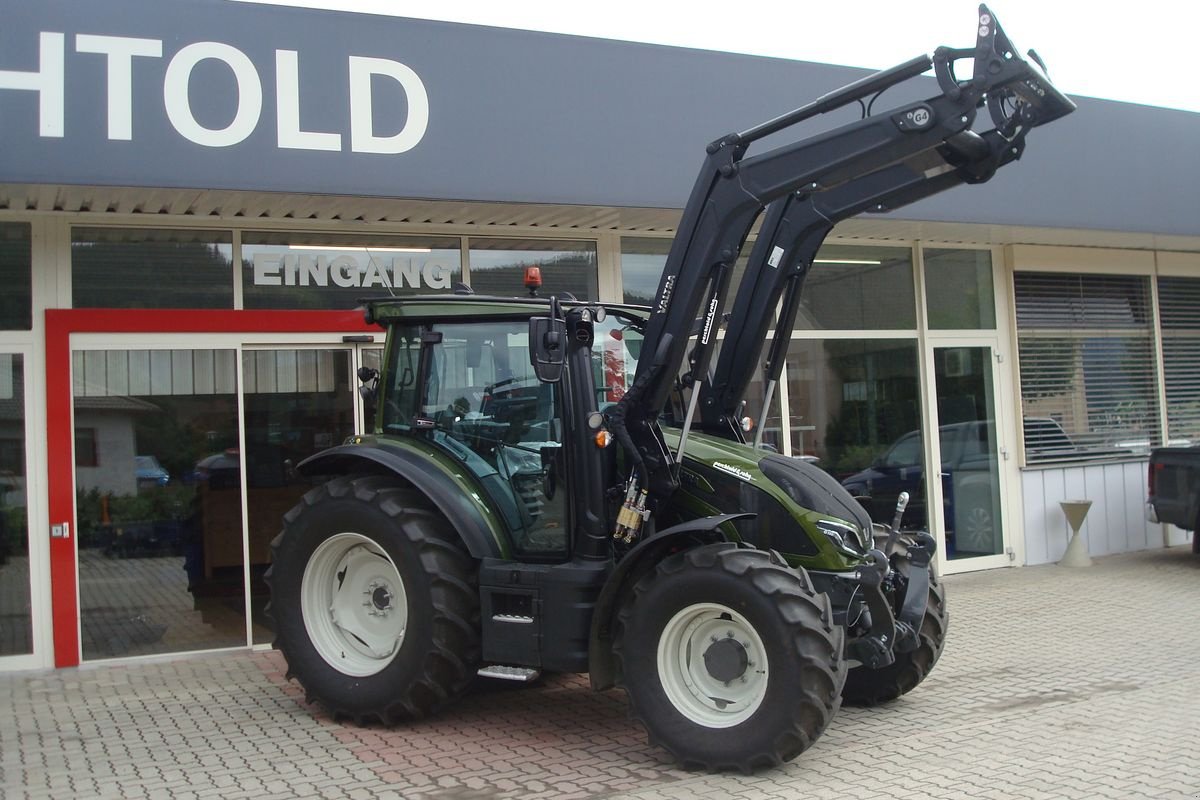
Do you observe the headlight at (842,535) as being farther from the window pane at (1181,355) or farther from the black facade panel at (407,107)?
the window pane at (1181,355)

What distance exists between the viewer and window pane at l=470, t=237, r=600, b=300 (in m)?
9.28

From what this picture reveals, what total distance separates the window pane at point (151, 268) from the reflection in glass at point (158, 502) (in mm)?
413

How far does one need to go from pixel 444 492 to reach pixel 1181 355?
10.8m

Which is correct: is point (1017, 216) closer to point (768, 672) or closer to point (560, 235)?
point (560, 235)

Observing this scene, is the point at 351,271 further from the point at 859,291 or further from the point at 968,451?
the point at 968,451

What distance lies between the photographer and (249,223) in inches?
332

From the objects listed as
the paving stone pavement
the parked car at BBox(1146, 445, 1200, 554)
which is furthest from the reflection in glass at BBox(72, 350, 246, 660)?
the parked car at BBox(1146, 445, 1200, 554)

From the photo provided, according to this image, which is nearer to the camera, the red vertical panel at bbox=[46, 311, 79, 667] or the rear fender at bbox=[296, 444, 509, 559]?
the rear fender at bbox=[296, 444, 509, 559]

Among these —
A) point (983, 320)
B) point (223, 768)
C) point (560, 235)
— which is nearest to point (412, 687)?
point (223, 768)

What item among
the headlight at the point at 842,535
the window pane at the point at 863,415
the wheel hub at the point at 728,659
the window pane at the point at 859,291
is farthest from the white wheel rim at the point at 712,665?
the window pane at the point at 859,291

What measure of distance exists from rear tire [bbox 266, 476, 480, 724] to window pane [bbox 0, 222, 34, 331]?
115 inches

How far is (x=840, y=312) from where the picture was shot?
10977 mm

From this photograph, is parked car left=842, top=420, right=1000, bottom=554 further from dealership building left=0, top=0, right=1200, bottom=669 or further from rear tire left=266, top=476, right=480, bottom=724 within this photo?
rear tire left=266, top=476, right=480, bottom=724

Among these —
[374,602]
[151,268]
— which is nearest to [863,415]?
[374,602]
